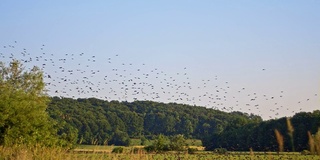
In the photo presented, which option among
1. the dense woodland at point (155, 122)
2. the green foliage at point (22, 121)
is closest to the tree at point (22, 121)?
the green foliage at point (22, 121)

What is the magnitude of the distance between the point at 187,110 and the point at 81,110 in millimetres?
33422

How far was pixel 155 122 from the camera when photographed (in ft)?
351

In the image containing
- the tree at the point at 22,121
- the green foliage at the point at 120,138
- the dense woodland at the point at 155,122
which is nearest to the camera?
the tree at the point at 22,121

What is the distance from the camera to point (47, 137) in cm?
3862

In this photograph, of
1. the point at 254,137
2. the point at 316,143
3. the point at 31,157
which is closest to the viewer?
the point at 316,143

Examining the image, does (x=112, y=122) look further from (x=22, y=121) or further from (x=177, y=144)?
(x=22, y=121)

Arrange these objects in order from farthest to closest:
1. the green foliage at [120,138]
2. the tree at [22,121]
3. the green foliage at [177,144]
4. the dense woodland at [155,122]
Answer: the green foliage at [120,138], the dense woodland at [155,122], the green foliage at [177,144], the tree at [22,121]

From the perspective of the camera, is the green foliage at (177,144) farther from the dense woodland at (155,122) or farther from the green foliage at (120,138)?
the green foliage at (120,138)

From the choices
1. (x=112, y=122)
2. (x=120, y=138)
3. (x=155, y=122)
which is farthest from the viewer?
(x=155, y=122)

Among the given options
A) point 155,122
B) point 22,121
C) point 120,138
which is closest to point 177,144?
point 120,138

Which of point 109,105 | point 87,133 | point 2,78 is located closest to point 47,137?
point 2,78

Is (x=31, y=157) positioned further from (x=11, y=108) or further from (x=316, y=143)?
(x=11, y=108)

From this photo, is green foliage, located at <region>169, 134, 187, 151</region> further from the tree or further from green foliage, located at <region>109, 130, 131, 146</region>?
the tree

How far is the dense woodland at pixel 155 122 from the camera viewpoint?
78.9 m
